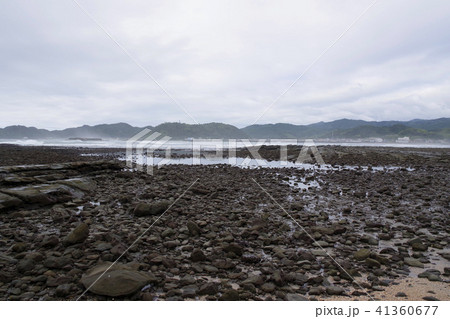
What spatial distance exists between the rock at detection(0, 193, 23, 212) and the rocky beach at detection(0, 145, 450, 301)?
1.1 inches

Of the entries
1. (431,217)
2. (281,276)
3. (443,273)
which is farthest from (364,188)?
(281,276)

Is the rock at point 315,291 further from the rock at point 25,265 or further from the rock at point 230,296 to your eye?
the rock at point 25,265

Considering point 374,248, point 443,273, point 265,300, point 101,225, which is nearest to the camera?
point 265,300

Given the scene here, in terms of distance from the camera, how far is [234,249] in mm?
6145

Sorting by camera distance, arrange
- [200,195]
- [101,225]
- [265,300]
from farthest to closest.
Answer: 1. [200,195]
2. [101,225]
3. [265,300]

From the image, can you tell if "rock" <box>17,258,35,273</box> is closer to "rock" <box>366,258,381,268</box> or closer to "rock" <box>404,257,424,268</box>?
"rock" <box>366,258,381,268</box>

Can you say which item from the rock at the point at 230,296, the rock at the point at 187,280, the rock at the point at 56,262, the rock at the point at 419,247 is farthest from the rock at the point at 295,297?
the rock at the point at 56,262

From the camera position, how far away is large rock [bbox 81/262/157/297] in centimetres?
429

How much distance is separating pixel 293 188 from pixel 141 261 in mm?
10341

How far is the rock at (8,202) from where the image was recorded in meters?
8.69

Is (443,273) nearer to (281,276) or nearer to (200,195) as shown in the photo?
(281,276)

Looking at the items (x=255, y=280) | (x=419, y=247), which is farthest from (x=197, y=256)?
(x=419, y=247)

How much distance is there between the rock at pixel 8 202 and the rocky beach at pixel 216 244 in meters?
0.03

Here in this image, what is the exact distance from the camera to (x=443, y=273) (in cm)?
537
